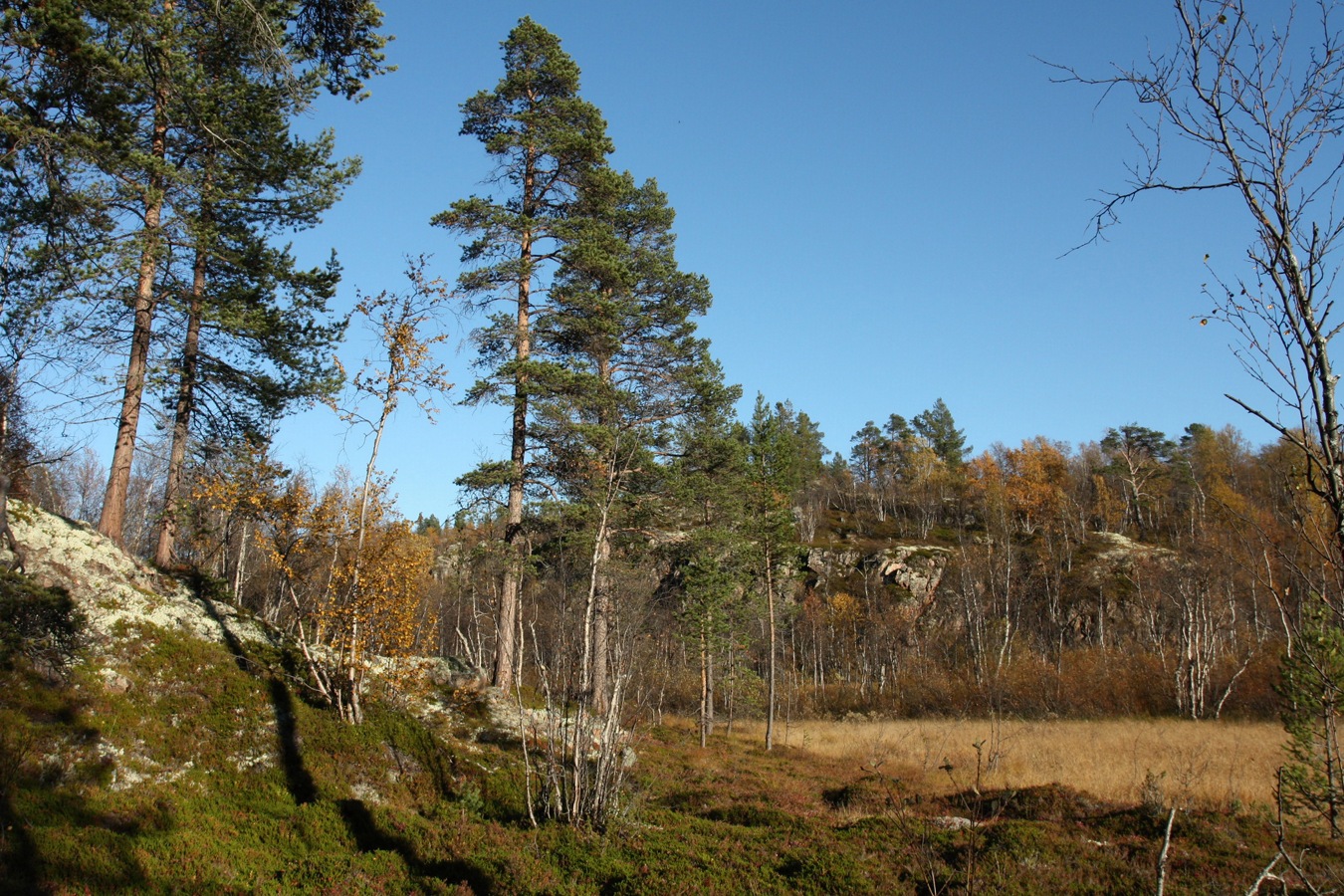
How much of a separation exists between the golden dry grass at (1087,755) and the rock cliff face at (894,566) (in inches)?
866

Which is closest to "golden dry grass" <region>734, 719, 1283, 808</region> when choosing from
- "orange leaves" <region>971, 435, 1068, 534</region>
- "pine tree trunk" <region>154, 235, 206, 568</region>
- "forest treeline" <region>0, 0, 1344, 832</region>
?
"forest treeline" <region>0, 0, 1344, 832</region>

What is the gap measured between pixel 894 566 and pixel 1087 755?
35791 millimetres

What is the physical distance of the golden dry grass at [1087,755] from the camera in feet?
54.1

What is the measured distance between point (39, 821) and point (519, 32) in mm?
19754

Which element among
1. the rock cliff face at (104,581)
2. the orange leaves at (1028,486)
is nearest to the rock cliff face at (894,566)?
the orange leaves at (1028,486)

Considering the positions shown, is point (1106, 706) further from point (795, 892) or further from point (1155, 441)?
point (1155, 441)

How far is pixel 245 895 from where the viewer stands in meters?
7.47

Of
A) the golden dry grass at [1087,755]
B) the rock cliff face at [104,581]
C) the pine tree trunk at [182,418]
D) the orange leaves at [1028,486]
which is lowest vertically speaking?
the golden dry grass at [1087,755]

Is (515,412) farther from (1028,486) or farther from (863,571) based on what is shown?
(1028,486)

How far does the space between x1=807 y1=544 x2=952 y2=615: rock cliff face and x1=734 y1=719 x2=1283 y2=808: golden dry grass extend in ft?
72.2

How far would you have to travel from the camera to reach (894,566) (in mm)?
57688

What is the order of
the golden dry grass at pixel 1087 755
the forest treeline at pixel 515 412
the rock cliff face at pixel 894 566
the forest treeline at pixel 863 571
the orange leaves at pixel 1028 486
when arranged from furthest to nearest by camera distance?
the orange leaves at pixel 1028 486
the rock cliff face at pixel 894 566
the golden dry grass at pixel 1087 755
the forest treeline at pixel 863 571
the forest treeline at pixel 515 412

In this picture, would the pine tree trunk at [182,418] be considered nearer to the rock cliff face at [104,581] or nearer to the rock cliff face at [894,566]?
the rock cliff face at [104,581]

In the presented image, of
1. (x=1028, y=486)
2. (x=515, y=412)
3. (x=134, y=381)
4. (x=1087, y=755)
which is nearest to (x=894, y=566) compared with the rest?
(x=1028, y=486)
